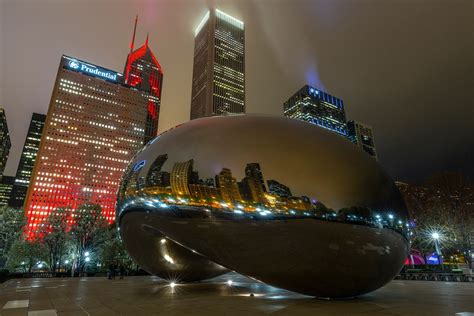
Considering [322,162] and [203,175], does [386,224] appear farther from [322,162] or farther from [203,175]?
[203,175]

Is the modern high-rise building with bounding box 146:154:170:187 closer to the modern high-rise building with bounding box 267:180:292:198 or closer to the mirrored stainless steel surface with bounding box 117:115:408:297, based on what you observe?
the mirrored stainless steel surface with bounding box 117:115:408:297

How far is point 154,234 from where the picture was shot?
8.39 m

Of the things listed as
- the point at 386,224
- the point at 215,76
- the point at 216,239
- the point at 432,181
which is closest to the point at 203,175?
the point at 216,239

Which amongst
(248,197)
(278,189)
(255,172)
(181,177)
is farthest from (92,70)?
(278,189)

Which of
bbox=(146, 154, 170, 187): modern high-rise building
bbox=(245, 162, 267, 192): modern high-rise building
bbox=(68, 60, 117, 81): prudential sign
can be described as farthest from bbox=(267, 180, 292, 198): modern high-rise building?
bbox=(68, 60, 117, 81): prudential sign

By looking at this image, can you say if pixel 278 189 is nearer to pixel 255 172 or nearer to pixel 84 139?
pixel 255 172

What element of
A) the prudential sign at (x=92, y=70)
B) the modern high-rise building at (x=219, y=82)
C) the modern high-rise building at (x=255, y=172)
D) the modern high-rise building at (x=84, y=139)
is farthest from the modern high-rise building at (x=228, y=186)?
the prudential sign at (x=92, y=70)

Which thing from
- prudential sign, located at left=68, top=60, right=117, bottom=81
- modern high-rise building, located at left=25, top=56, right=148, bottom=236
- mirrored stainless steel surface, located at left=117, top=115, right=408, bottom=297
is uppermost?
prudential sign, located at left=68, top=60, right=117, bottom=81

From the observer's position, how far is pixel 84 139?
14200 centimetres

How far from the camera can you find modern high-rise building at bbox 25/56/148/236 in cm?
12938

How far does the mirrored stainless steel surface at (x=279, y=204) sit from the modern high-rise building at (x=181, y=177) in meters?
0.02

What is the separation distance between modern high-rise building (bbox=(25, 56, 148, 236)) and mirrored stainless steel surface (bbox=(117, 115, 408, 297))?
12913 cm

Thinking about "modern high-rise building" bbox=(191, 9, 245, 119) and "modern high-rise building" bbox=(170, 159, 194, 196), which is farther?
"modern high-rise building" bbox=(191, 9, 245, 119)

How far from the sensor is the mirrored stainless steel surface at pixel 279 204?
6156 millimetres
